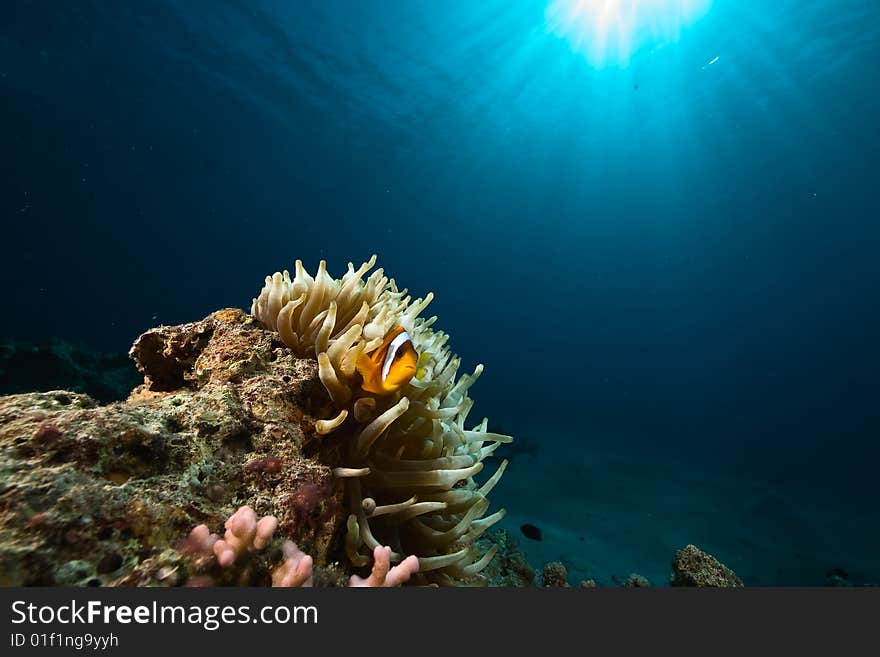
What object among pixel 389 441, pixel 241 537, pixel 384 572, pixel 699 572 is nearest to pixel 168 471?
pixel 241 537

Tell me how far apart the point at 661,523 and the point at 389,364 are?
56.4 ft

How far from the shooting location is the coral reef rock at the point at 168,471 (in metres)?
1.11

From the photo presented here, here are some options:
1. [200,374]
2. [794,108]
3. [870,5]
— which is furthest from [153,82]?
[794,108]

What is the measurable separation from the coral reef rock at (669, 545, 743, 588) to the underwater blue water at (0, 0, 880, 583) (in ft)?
35.9

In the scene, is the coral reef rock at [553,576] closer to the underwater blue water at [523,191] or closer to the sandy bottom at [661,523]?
the sandy bottom at [661,523]

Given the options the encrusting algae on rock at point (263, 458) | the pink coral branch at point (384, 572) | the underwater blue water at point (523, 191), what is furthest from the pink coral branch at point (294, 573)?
the underwater blue water at point (523, 191)

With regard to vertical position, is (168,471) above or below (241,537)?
above

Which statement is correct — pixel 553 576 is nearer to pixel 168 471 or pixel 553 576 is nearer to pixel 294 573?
pixel 294 573

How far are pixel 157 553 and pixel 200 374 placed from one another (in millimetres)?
1092

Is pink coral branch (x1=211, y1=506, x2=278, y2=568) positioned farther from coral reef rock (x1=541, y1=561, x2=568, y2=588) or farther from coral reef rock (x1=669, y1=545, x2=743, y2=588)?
coral reef rock (x1=669, y1=545, x2=743, y2=588)

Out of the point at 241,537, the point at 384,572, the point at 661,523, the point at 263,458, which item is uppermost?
the point at 263,458

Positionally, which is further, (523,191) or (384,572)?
(523,191)

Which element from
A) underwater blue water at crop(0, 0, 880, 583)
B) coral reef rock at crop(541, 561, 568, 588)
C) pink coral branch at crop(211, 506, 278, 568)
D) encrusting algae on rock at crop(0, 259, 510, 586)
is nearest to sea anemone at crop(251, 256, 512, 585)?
encrusting algae on rock at crop(0, 259, 510, 586)

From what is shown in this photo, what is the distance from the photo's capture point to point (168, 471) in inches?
58.9
